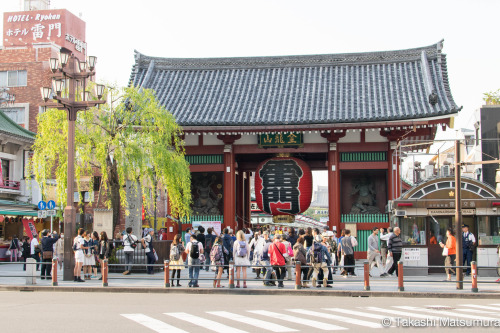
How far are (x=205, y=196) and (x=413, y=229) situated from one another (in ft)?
39.9

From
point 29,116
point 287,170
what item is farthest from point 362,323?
point 29,116

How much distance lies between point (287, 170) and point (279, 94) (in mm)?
4743

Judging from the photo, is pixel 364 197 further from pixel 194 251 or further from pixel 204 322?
pixel 204 322

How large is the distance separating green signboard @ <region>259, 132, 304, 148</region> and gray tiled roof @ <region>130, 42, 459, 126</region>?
3.20 feet

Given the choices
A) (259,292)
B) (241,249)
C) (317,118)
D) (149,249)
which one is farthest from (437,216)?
(149,249)

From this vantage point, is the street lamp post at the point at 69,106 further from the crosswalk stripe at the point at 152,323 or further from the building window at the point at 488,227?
the building window at the point at 488,227

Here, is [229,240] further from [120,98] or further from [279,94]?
[279,94]

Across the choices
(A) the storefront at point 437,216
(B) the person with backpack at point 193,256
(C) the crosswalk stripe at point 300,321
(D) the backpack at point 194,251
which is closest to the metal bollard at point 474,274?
(A) the storefront at point 437,216

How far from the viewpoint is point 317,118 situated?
29.5m

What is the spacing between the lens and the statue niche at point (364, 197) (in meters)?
29.8

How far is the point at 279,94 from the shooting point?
32812mm

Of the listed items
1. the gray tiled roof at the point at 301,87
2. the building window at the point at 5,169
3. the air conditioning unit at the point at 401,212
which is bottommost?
the air conditioning unit at the point at 401,212

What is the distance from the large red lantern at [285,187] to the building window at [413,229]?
7938 millimetres
